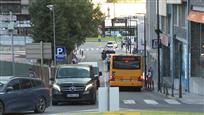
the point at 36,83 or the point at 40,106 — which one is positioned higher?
the point at 36,83

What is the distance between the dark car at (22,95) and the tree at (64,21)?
46.5 m

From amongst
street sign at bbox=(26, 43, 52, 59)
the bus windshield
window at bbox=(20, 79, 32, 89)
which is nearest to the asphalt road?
window at bbox=(20, 79, 32, 89)

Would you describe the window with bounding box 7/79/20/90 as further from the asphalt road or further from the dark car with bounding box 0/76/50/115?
the asphalt road

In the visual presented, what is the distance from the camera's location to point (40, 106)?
80.7 feet

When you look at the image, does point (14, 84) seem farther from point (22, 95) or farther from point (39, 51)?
point (39, 51)

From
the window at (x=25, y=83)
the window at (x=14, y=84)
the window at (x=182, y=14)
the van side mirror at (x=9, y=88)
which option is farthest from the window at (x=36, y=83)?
the window at (x=182, y=14)

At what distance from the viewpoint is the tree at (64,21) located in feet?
239

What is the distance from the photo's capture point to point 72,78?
29094mm

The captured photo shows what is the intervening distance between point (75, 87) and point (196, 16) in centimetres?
1649

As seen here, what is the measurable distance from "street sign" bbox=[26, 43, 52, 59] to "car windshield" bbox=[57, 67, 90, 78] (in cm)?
1464

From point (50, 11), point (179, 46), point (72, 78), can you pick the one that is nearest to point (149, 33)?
point (50, 11)

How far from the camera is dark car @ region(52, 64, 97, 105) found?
28.4 meters

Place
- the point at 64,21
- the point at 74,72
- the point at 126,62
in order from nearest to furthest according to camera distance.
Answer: the point at 74,72 → the point at 126,62 → the point at 64,21

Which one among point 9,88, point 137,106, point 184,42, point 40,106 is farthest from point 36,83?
point 184,42
